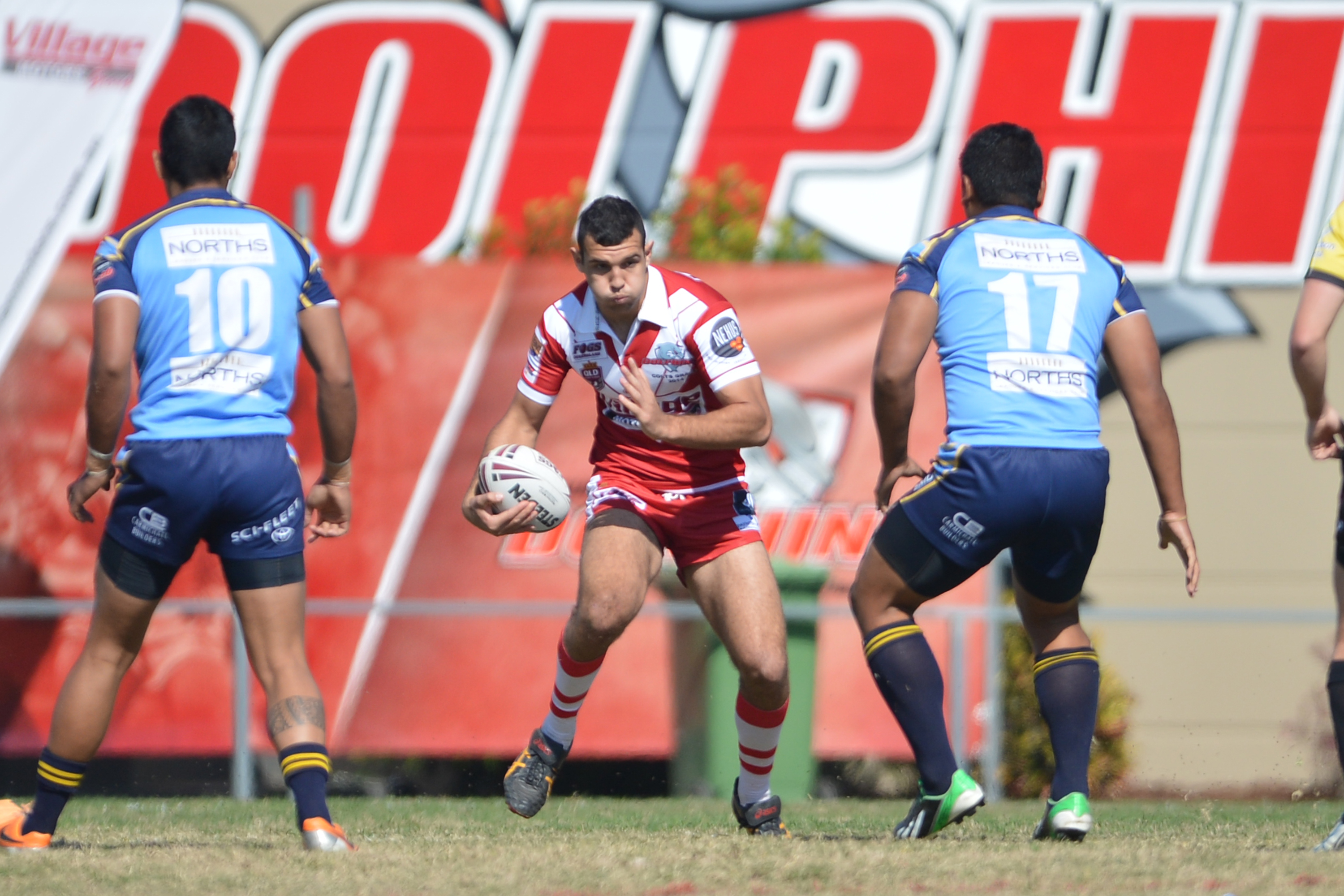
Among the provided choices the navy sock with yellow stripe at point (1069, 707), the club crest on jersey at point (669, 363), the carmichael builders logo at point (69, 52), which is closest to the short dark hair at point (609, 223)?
the club crest on jersey at point (669, 363)

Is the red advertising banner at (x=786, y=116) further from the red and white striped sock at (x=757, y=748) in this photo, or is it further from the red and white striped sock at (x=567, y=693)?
the red and white striped sock at (x=757, y=748)

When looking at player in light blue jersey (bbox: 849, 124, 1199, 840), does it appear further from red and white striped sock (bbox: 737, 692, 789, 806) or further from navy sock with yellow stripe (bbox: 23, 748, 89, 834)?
navy sock with yellow stripe (bbox: 23, 748, 89, 834)

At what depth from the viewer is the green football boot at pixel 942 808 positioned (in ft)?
15.4

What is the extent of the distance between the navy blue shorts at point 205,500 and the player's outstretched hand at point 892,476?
1782 millimetres

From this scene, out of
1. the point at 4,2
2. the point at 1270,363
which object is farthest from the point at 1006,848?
the point at 4,2

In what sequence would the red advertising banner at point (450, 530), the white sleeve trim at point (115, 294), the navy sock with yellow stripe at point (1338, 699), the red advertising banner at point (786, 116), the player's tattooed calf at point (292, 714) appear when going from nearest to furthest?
1. the white sleeve trim at point (115, 294)
2. the player's tattooed calf at point (292, 714)
3. the navy sock with yellow stripe at point (1338, 699)
4. the red advertising banner at point (450, 530)
5. the red advertising banner at point (786, 116)

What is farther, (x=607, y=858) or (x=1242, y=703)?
(x=1242, y=703)

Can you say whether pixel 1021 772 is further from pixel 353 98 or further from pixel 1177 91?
pixel 353 98

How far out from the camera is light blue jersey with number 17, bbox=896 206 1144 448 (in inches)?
183

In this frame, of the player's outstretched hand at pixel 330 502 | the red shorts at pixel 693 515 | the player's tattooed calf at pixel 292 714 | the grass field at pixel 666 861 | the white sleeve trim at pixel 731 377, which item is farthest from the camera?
the red shorts at pixel 693 515

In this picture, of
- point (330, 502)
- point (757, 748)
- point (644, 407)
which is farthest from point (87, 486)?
point (757, 748)

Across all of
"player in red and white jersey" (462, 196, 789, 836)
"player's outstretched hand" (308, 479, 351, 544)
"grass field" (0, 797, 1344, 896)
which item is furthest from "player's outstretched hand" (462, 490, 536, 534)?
"grass field" (0, 797, 1344, 896)

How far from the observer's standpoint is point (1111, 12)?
10.9 meters

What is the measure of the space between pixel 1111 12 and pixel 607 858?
8.45 m
